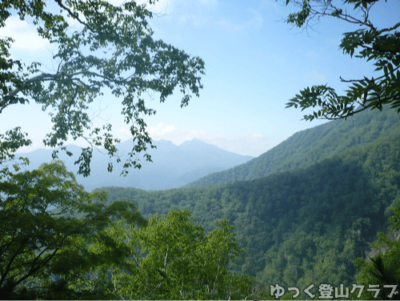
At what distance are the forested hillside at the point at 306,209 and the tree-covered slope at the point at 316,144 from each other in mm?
28658

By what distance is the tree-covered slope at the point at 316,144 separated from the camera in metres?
111

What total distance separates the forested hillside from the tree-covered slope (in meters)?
28.7

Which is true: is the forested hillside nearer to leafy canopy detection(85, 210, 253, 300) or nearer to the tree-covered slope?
the tree-covered slope

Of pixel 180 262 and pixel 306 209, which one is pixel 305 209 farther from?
pixel 180 262

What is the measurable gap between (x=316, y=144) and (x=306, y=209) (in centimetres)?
7007

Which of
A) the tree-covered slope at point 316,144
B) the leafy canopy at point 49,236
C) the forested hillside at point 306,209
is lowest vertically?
the forested hillside at point 306,209

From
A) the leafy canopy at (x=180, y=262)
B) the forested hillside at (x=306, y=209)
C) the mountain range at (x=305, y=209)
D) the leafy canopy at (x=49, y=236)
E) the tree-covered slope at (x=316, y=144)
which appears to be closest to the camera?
the leafy canopy at (x=49, y=236)

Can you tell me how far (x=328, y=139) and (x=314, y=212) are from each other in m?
65.1

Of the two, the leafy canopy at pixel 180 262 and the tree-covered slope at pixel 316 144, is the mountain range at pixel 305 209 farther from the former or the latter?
the leafy canopy at pixel 180 262

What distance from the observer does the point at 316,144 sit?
13312cm

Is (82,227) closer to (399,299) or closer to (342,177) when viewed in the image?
(399,299)

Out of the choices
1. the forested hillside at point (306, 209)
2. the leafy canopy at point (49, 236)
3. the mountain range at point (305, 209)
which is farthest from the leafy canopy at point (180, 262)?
the forested hillside at point (306, 209)

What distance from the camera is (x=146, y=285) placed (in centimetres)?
639

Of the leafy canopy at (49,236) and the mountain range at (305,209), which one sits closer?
the leafy canopy at (49,236)
